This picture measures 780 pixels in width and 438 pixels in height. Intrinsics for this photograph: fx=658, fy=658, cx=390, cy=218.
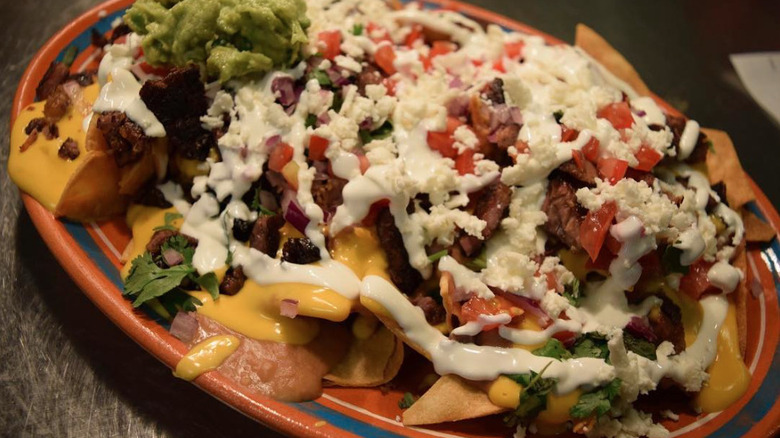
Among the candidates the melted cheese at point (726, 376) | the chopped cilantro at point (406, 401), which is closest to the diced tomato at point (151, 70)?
the chopped cilantro at point (406, 401)

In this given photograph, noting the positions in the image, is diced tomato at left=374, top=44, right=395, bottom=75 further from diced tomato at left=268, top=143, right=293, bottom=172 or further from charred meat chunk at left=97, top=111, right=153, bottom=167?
charred meat chunk at left=97, top=111, right=153, bottom=167

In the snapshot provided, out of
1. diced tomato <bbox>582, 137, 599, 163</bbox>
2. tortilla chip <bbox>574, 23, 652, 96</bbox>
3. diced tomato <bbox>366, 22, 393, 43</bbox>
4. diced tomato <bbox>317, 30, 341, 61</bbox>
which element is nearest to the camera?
diced tomato <bbox>582, 137, 599, 163</bbox>

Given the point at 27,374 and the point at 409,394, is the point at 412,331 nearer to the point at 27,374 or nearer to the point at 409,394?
the point at 409,394

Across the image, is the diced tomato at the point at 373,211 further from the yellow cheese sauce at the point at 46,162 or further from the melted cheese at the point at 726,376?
the melted cheese at the point at 726,376

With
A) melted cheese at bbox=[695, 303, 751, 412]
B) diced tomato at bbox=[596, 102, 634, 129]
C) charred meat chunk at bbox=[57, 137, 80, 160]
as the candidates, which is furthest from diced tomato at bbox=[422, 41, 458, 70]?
melted cheese at bbox=[695, 303, 751, 412]

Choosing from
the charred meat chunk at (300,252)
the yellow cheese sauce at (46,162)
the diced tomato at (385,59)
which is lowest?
the charred meat chunk at (300,252)

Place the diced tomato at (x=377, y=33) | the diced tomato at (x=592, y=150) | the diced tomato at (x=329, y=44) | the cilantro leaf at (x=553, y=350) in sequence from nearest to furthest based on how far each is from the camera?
the cilantro leaf at (x=553, y=350) → the diced tomato at (x=592, y=150) → the diced tomato at (x=329, y=44) → the diced tomato at (x=377, y=33)

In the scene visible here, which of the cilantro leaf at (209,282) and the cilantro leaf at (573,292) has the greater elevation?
the cilantro leaf at (209,282)
